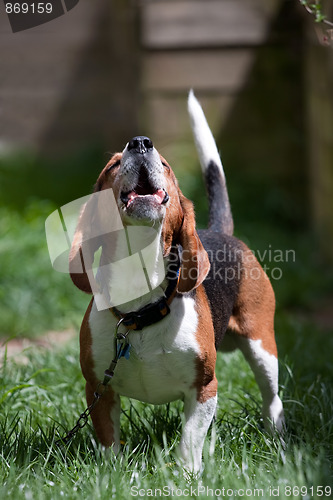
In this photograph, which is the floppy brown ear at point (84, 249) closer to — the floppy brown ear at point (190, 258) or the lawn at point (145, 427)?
the floppy brown ear at point (190, 258)

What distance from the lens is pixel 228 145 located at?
7.92 meters

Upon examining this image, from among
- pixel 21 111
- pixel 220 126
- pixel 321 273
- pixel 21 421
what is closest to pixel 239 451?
pixel 21 421

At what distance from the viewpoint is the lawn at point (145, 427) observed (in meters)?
2.56

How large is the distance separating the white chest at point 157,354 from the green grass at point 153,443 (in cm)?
24

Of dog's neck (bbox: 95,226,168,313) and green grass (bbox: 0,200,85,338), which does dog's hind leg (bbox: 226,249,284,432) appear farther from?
green grass (bbox: 0,200,85,338)

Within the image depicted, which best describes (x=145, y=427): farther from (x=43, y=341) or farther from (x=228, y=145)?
(x=228, y=145)

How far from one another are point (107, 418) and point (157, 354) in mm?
401

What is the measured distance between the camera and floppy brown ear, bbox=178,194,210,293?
114 inches

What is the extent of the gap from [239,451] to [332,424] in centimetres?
53

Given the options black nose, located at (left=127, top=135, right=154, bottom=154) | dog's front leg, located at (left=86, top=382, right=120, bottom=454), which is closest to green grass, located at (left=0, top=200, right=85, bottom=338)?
dog's front leg, located at (left=86, top=382, right=120, bottom=454)

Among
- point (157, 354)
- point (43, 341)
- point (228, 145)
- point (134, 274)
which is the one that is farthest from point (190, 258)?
point (228, 145)

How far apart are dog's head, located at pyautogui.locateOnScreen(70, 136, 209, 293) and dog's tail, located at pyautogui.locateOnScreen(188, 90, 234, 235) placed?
30.5 inches

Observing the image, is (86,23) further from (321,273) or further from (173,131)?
(321,273)

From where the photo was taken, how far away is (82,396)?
3.81 metres
